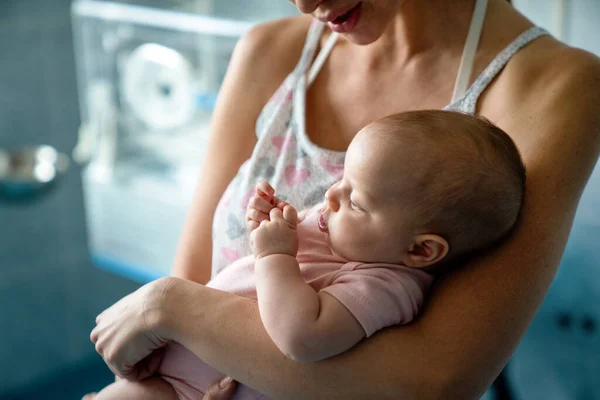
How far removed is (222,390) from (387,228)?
33 centimetres

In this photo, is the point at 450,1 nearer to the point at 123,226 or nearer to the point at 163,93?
the point at 163,93

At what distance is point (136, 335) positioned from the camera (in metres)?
1.07

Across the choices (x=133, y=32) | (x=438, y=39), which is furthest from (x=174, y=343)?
(x=133, y=32)

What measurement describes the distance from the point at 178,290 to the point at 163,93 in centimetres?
210

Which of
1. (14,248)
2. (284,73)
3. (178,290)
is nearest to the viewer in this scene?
(178,290)

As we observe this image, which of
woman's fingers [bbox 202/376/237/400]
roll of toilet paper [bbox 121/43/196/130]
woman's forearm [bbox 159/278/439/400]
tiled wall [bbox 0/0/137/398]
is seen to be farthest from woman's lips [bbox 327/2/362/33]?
tiled wall [bbox 0/0/137/398]

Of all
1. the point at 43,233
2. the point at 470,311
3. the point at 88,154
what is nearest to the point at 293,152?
the point at 470,311

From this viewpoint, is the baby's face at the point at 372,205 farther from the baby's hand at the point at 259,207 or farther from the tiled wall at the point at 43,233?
the tiled wall at the point at 43,233

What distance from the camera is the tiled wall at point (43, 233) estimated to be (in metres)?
3.21

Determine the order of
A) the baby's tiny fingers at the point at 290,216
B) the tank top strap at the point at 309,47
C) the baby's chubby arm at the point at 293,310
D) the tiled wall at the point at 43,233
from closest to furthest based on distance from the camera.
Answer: the baby's chubby arm at the point at 293,310 → the baby's tiny fingers at the point at 290,216 → the tank top strap at the point at 309,47 → the tiled wall at the point at 43,233

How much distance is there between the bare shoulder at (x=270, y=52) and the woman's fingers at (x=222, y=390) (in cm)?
53

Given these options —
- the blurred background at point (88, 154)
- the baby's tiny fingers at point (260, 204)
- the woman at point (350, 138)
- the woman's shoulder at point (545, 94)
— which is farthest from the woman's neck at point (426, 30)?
the blurred background at point (88, 154)

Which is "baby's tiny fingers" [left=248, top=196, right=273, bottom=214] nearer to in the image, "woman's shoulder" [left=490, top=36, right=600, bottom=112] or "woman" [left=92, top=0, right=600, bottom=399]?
"woman" [left=92, top=0, right=600, bottom=399]

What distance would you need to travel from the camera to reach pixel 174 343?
1110mm
